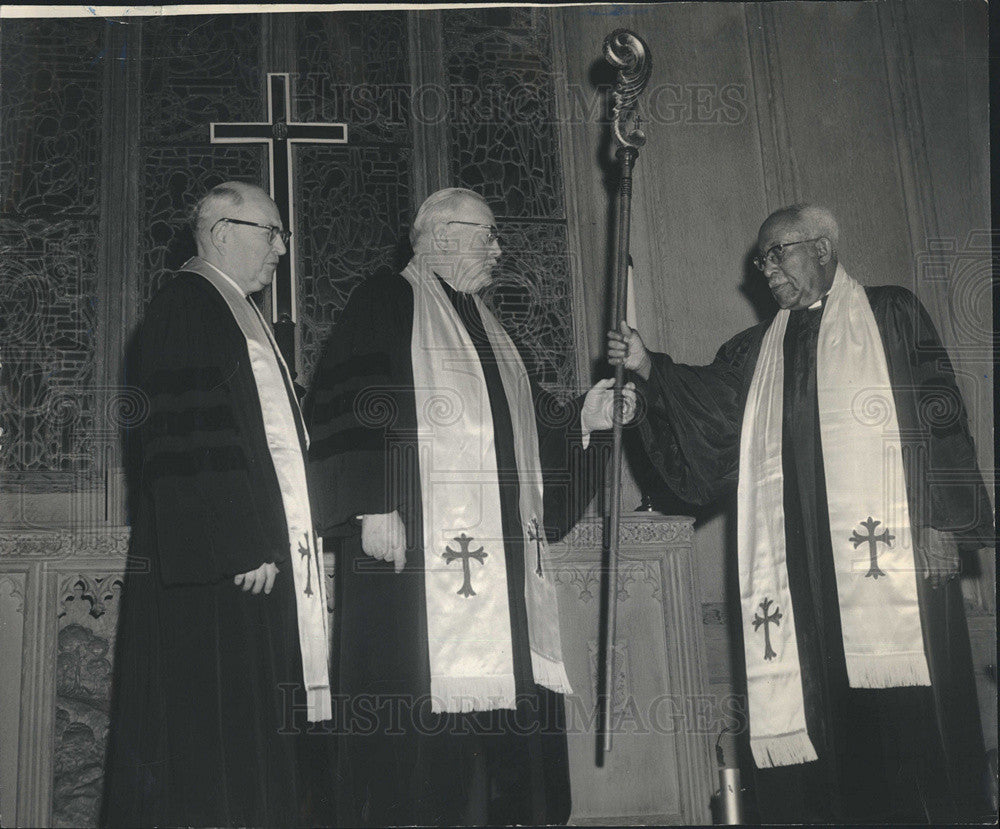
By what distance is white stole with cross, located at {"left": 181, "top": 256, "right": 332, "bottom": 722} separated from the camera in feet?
15.1

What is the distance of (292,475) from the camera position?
474 cm

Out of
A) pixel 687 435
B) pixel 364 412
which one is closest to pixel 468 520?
pixel 364 412

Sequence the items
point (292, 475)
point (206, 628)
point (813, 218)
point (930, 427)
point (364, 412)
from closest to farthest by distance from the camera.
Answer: point (206, 628), point (292, 475), point (364, 412), point (930, 427), point (813, 218)

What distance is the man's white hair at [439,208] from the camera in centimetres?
516

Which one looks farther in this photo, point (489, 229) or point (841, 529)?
point (489, 229)

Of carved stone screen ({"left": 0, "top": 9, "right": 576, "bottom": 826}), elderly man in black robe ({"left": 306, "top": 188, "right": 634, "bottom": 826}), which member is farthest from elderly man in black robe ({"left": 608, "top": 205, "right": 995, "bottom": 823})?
carved stone screen ({"left": 0, "top": 9, "right": 576, "bottom": 826})

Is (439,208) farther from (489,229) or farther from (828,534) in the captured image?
(828,534)

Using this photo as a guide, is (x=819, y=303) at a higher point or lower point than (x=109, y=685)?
higher

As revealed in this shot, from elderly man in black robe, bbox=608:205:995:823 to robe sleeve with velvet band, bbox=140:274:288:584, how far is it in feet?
4.28

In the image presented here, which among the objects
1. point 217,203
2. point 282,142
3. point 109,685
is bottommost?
point 109,685

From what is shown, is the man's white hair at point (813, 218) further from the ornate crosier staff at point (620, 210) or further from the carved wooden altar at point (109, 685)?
the carved wooden altar at point (109, 685)

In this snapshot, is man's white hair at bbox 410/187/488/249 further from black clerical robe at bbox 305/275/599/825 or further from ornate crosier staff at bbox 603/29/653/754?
ornate crosier staff at bbox 603/29/653/754

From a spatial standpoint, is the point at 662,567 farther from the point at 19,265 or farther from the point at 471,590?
the point at 19,265

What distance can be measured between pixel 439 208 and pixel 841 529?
5.87 ft
